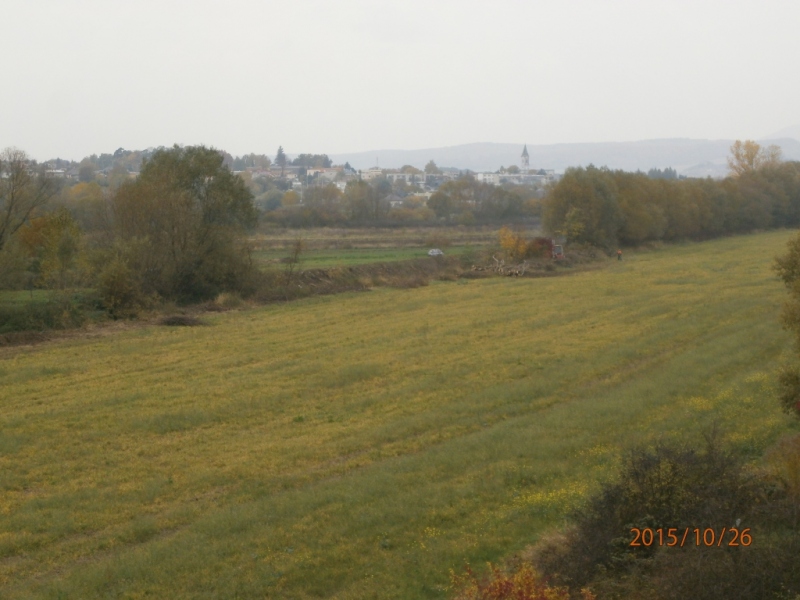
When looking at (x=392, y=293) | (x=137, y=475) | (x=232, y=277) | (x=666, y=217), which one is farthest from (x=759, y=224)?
(x=137, y=475)

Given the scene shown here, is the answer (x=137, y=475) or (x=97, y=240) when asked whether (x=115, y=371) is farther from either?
(x=97, y=240)

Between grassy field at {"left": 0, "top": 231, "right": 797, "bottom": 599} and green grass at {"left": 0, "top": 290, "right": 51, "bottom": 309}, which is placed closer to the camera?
grassy field at {"left": 0, "top": 231, "right": 797, "bottom": 599}

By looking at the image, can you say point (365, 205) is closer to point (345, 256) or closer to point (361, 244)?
point (361, 244)

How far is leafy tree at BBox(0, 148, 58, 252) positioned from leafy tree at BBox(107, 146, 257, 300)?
3980mm

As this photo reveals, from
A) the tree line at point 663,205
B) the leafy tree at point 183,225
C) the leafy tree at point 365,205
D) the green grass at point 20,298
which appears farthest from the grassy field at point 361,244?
the green grass at point 20,298

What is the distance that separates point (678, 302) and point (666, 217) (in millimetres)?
47956

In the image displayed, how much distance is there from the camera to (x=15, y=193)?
3488 cm

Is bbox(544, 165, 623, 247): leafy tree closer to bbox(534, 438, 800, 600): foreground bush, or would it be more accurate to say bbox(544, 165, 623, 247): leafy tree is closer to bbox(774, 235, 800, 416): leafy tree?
bbox(774, 235, 800, 416): leafy tree

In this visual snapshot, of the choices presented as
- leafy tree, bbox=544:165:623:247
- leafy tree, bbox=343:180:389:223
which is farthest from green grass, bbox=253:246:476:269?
leafy tree, bbox=343:180:389:223

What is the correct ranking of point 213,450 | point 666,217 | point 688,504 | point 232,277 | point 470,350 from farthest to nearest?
point 666,217
point 232,277
point 470,350
point 213,450
point 688,504

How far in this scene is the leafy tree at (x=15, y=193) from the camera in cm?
3453

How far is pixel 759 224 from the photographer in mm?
99688
